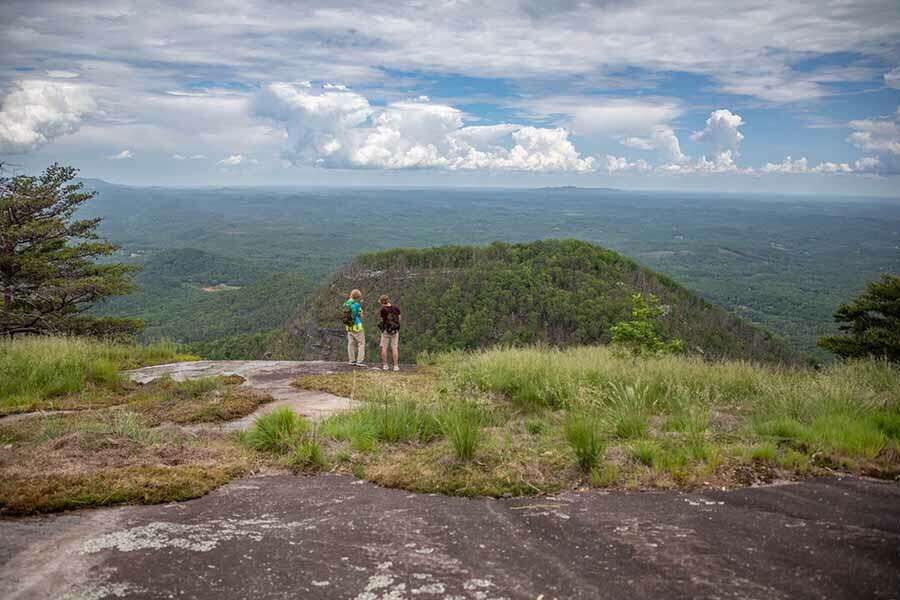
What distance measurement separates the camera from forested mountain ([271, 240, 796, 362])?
272 ft

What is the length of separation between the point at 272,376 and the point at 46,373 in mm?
3948

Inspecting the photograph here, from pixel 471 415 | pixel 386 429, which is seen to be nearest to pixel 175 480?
pixel 386 429

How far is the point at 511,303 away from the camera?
312 feet

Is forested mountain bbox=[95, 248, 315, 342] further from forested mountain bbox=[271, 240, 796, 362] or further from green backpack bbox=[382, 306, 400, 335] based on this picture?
green backpack bbox=[382, 306, 400, 335]

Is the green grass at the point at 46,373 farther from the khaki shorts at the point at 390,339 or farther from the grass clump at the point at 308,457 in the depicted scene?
the khaki shorts at the point at 390,339

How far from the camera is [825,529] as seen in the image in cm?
377

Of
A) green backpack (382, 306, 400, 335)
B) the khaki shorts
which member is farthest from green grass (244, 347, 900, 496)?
green backpack (382, 306, 400, 335)

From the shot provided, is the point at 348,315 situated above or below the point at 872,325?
above

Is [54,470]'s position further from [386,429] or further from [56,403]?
[56,403]

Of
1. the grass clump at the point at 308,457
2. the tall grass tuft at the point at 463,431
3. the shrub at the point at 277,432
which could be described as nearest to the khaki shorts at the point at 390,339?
the shrub at the point at 277,432

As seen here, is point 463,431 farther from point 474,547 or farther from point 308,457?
point 474,547

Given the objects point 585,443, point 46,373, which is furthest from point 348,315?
point 585,443

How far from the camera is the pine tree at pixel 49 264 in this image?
18438 mm

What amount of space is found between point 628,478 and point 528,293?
91668 mm
